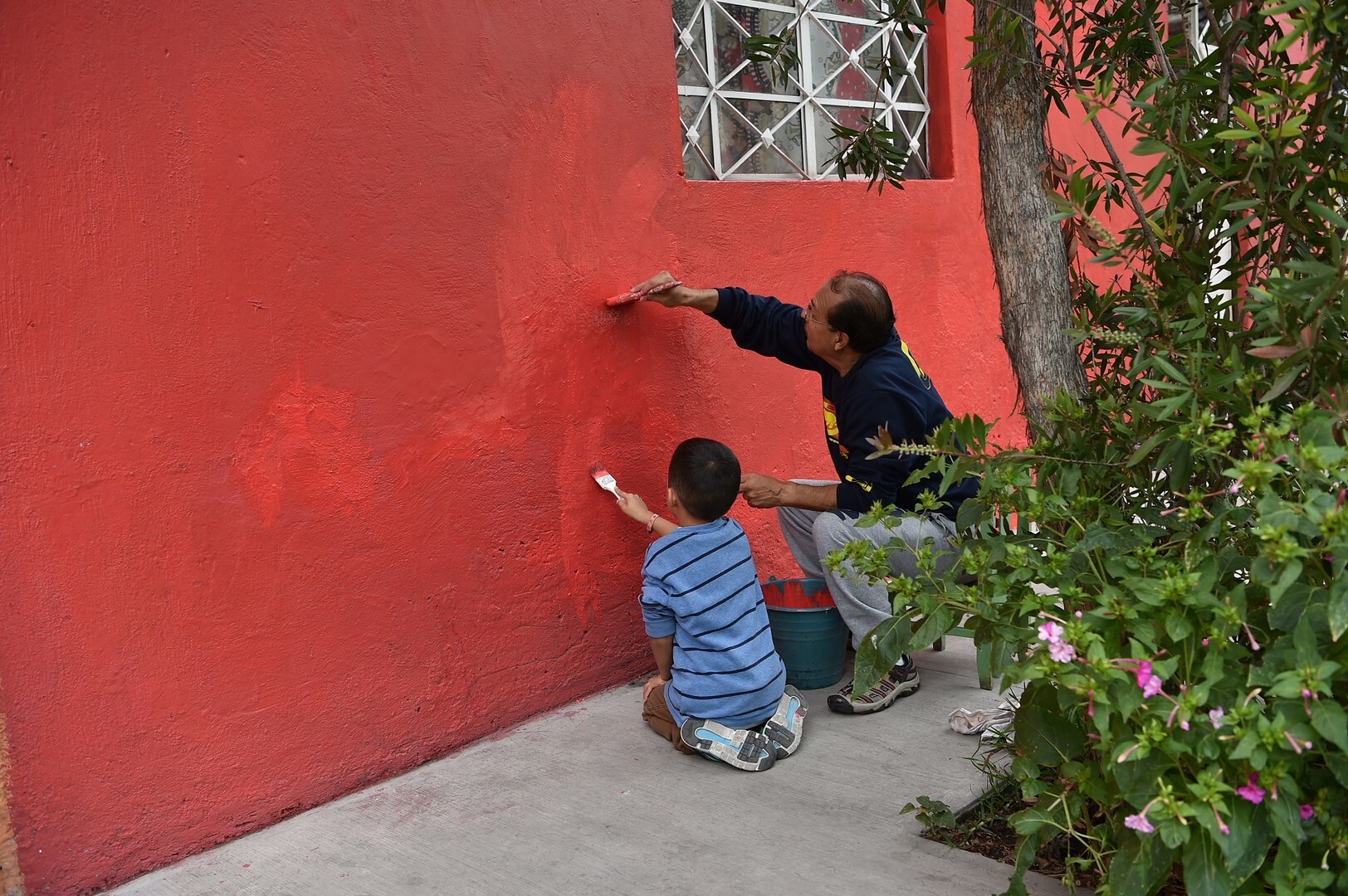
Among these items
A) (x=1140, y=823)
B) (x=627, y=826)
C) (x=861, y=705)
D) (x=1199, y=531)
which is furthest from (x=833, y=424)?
(x=1140, y=823)

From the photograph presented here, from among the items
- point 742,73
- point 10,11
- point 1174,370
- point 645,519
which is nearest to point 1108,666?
point 1174,370

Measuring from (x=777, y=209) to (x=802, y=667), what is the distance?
1.68 meters

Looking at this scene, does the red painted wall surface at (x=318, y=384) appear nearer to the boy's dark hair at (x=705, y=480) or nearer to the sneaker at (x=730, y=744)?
the boy's dark hair at (x=705, y=480)

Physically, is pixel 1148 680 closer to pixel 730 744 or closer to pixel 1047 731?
pixel 1047 731

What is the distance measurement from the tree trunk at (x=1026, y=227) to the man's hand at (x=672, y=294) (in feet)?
3.09

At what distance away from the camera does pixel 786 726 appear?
316 centimetres

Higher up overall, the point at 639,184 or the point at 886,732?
the point at 639,184

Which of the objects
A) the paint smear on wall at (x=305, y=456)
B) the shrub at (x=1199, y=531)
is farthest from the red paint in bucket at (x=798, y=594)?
the paint smear on wall at (x=305, y=456)

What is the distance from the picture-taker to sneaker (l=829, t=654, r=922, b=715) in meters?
3.41

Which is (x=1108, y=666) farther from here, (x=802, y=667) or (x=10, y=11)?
(x=10, y=11)

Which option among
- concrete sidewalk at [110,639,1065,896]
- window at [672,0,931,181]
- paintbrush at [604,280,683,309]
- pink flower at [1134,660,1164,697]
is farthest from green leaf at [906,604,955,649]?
window at [672,0,931,181]

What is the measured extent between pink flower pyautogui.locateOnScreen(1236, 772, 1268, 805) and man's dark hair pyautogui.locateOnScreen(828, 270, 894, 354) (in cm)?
196

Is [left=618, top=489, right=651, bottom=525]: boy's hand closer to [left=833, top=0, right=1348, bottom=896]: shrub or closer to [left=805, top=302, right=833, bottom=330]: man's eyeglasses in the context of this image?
[left=805, top=302, right=833, bottom=330]: man's eyeglasses

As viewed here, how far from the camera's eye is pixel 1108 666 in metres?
1.75
